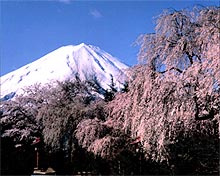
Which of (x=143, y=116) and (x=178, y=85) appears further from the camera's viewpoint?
(x=143, y=116)

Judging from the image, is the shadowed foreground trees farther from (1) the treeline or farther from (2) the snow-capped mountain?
(2) the snow-capped mountain

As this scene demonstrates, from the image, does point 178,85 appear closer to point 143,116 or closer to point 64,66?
point 143,116

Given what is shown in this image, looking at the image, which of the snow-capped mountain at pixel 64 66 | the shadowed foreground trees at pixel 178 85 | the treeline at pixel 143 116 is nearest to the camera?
the shadowed foreground trees at pixel 178 85

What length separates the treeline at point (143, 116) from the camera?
288 inches

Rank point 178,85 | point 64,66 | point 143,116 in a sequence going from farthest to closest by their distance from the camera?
point 64,66 → point 143,116 → point 178,85

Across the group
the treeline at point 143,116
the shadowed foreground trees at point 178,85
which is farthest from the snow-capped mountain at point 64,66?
the shadowed foreground trees at point 178,85

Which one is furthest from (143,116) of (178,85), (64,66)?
(64,66)

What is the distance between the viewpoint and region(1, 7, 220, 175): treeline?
7320 mm

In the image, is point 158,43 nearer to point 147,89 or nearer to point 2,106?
point 147,89

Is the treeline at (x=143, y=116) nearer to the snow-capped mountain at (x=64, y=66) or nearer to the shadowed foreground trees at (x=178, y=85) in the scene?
the shadowed foreground trees at (x=178, y=85)

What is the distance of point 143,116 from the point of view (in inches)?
311

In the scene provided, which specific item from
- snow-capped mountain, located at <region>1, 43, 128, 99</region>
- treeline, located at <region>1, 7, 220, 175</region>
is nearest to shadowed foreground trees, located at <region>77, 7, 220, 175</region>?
treeline, located at <region>1, 7, 220, 175</region>

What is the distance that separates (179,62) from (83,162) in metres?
6.72

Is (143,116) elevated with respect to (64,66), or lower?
lower
